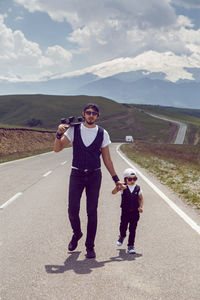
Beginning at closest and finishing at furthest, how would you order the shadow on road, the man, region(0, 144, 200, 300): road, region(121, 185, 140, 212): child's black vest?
region(0, 144, 200, 300): road
the shadow on road
the man
region(121, 185, 140, 212): child's black vest

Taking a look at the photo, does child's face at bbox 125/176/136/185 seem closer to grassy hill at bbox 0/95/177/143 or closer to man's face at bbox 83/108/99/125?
man's face at bbox 83/108/99/125

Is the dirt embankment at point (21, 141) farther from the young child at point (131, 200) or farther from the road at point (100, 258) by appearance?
the young child at point (131, 200)

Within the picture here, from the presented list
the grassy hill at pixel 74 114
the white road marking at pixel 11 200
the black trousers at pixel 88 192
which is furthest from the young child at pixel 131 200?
the grassy hill at pixel 74 114

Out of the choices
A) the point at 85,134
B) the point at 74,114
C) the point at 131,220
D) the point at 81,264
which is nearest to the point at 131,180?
the point at 131,220

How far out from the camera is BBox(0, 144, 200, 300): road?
13.5 feet

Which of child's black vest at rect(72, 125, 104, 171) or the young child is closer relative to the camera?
child's black vest at rect(72, 125, 104, 171)

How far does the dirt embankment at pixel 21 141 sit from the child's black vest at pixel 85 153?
1108 inches

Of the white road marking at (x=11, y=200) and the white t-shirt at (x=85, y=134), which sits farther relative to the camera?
the white road marking at (x=11, y=200)

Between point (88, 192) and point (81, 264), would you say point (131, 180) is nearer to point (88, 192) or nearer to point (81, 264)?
point (88, 192)

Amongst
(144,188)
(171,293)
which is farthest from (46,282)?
(144,188)

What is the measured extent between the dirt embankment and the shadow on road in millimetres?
28310

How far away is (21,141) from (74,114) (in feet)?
283

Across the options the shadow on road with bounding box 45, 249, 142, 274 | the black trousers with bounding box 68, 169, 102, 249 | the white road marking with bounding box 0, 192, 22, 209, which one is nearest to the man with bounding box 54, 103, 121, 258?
the black trousers with bounding box 68, 169, 102, 249

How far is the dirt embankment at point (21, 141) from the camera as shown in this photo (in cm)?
3741
